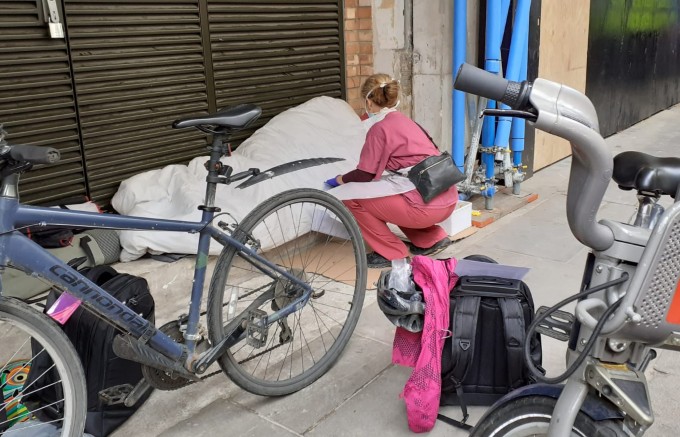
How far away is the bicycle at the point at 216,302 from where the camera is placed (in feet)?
6.16

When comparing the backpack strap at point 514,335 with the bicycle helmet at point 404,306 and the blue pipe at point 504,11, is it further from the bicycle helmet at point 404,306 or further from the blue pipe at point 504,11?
the blue pipe at point 504,11

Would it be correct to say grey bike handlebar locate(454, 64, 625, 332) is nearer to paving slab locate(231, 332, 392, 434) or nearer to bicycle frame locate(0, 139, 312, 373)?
bicycle frame locate(0, 139, 312, 373)

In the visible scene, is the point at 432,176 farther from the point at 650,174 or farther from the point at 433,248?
the point at 650,174

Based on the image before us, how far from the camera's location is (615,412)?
1.62 meters

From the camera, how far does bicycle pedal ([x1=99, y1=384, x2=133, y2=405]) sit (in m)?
2.31

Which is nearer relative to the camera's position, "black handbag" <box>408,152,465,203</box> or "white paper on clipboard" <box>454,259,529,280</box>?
"white paper on clipboard" <box>454,259,529,280</box>

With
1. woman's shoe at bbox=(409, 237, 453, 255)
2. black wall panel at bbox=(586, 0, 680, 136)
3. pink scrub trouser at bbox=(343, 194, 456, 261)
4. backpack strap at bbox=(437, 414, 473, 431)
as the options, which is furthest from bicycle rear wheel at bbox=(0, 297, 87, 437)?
black wall panel at bbox=(586, 0, 680, 136)

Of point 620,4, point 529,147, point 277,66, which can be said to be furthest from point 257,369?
point 620,4

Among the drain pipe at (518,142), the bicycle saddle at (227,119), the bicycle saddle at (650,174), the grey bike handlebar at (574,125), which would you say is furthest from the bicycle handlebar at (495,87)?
the drain pipe at (518,142)

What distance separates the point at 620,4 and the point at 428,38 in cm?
376

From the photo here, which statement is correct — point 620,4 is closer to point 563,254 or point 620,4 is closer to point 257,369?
point 563,254

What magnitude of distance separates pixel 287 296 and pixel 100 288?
87cm

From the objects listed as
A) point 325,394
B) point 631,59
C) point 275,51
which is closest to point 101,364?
point 325,394

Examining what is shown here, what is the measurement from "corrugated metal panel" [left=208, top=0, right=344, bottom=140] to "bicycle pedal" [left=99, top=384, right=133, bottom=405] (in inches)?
99.8
